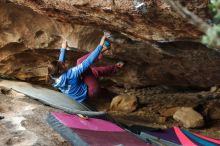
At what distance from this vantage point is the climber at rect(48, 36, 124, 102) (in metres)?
5.95

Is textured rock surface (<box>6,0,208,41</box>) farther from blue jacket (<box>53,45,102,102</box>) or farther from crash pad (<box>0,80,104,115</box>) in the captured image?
crash pad (<box>0,80,104,115</box>)

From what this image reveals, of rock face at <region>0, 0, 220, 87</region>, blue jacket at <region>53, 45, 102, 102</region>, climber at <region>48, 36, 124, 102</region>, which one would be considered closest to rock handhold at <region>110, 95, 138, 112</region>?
rock face at <region>0, 0, 220, 87</region>

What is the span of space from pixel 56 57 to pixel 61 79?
189 centimetres

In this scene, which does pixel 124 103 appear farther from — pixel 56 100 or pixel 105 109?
pixel 56 100

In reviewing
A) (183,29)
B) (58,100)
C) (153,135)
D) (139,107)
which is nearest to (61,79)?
(58,100)

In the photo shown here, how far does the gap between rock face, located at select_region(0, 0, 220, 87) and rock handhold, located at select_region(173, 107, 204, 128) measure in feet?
1.69

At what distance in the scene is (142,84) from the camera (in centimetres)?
819

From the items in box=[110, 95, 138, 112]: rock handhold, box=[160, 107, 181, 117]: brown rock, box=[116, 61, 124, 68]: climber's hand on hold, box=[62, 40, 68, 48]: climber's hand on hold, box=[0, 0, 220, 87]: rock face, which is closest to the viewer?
box=[0, 0, 220, 87]: rock face

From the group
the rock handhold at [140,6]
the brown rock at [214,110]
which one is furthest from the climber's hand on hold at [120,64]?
the rock handhold at [140,6]

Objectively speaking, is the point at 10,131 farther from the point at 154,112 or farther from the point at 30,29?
the point at 154,112

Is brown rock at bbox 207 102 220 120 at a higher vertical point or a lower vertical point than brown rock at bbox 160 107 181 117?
higher

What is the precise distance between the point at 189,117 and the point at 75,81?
252 cm

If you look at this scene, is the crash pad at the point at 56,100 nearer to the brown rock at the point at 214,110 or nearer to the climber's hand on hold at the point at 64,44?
the climber's hand on hold at the point at 64,44

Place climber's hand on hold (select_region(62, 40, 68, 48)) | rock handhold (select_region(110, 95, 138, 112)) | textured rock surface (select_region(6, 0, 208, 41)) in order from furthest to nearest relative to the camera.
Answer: rock handhold (select_region(110, 95, 138, 112)) < climber's hand on hold (select_region(62, 40, 68, 48)) < textured rock surface (select_region(6, 0, 208, 41))
